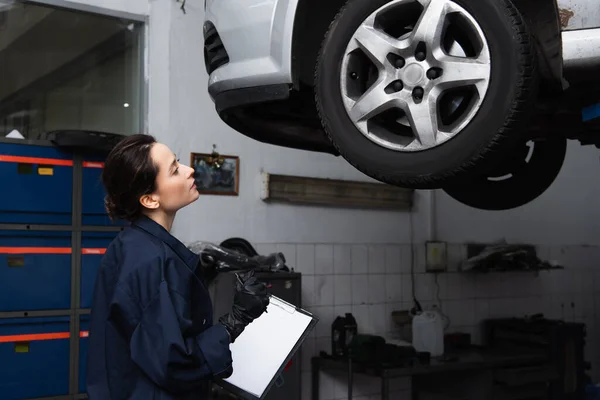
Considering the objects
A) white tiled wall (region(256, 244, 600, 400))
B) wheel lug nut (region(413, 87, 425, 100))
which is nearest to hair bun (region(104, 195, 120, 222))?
wheel lug nut (region(413, 87, 425, 100))

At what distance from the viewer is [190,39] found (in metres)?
4.27

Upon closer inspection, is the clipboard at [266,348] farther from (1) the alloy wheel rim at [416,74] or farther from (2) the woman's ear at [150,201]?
(1) the alloy wheel rim at [416,74]

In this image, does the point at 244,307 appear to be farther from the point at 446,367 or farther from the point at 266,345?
the point at 446,367

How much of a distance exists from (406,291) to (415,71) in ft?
10.7

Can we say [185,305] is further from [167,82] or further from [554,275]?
[554,275]

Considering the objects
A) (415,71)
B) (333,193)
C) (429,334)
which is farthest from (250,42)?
(429,334)

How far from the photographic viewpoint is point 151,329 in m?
1.60

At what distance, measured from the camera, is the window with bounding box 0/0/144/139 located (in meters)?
3.85

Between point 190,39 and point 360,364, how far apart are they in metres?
2.25

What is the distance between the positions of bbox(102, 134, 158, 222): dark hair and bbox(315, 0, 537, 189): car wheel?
688 millimetres

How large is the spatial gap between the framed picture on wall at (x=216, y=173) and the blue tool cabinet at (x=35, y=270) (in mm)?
887

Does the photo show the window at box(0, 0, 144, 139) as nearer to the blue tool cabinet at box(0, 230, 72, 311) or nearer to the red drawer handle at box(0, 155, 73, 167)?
the red drawer handle at box(0, 155, 73, 167)

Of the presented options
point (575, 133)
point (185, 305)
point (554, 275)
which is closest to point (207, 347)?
point (185, 305)

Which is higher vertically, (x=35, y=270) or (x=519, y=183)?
(x=519, y=183)
